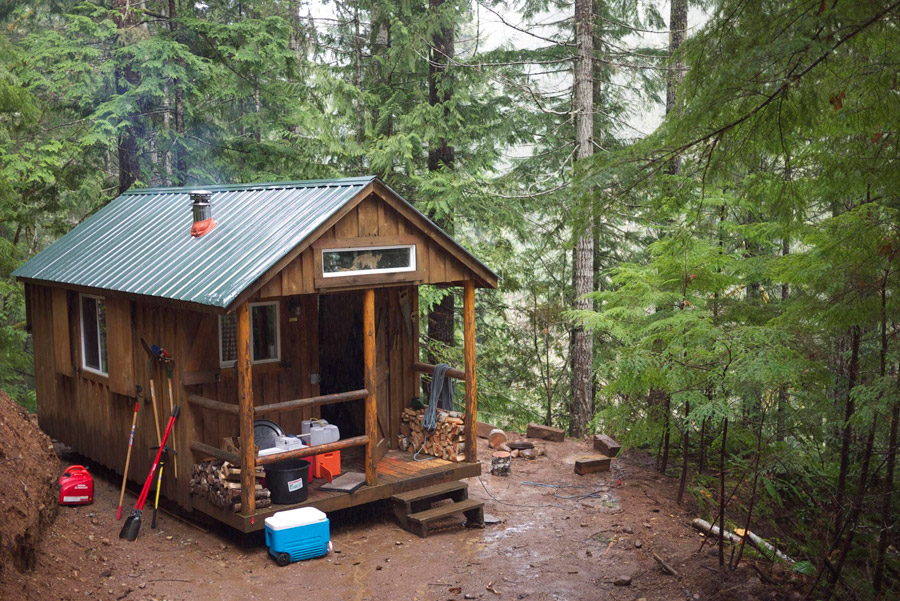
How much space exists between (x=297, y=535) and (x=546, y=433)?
19.8ft

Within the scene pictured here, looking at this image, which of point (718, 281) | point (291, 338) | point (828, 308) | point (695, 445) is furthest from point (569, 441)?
point (828, 308)

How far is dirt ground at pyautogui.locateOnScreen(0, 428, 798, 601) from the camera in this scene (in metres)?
6.80

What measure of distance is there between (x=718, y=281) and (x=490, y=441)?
484 cm

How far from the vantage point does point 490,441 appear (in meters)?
12.4

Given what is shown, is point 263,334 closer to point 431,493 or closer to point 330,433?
point 330,433

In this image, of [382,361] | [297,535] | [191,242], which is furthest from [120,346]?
[297,535]

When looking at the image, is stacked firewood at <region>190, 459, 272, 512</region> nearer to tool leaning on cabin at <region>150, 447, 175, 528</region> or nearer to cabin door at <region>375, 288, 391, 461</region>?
tool leaning on cabin at <region>150, 447, 175, 528</region>

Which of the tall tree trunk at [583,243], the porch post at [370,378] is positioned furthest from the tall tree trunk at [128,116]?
the tall tree trunk at [583,243]

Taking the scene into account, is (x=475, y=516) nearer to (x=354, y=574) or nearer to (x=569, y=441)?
(x=354, y=574)

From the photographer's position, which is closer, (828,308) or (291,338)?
(828,308)

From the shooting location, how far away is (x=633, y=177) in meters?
5.78

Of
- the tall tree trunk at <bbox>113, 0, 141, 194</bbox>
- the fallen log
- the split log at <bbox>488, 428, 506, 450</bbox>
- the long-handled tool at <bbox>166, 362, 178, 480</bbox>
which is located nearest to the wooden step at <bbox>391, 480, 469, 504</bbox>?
the long-handled tool at <bbox>166, 362, 178, 480</bbox>

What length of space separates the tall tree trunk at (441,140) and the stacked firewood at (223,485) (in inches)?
273

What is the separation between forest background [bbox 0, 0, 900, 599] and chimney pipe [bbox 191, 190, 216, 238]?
318 centimetres
